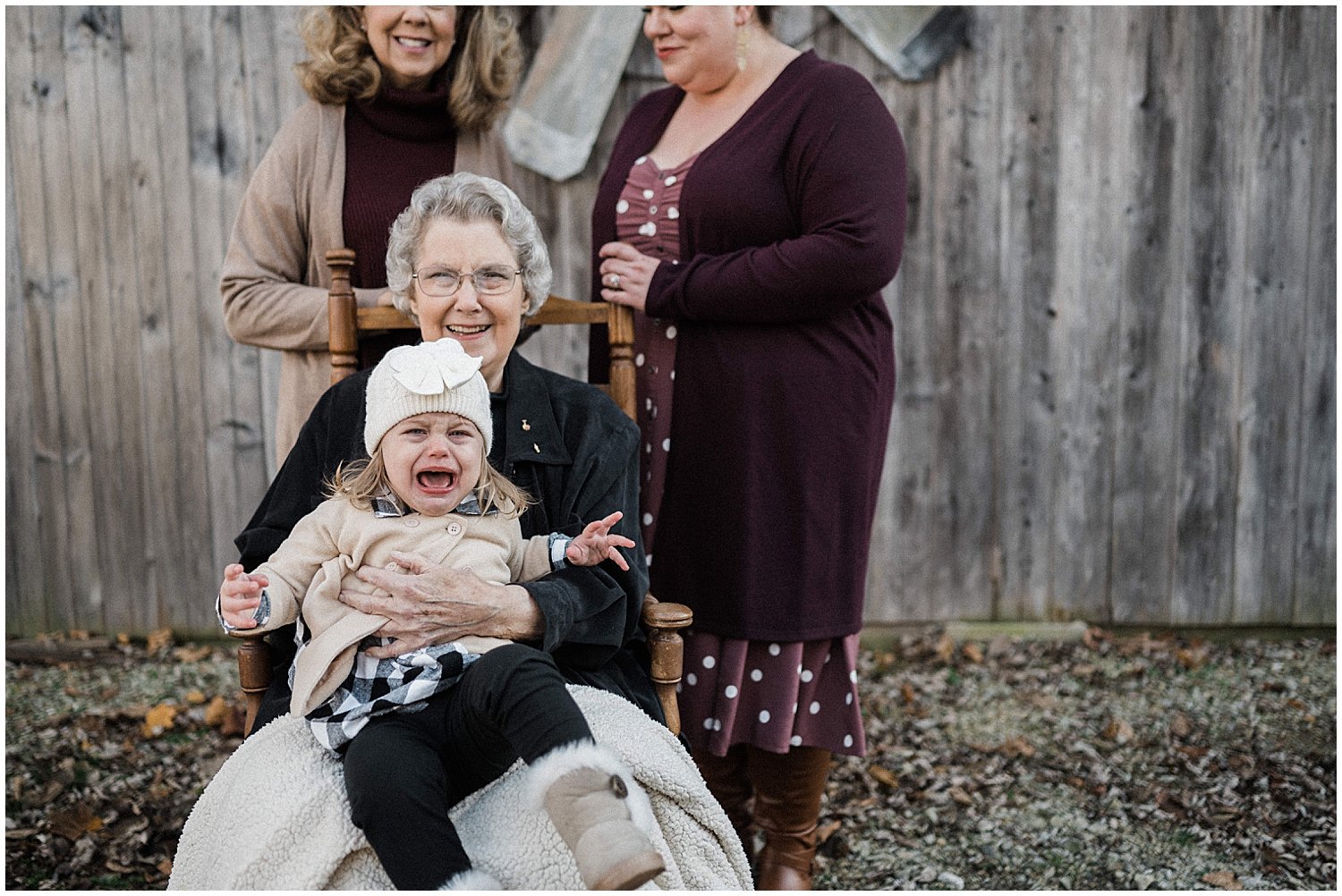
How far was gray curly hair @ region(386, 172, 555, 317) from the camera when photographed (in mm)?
2045

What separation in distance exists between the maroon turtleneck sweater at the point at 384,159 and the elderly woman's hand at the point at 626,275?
0.43m

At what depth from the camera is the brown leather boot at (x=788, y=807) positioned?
2.54 meters

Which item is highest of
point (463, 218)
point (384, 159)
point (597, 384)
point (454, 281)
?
point (384, 159)

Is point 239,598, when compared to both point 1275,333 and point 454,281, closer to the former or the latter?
point 454,281

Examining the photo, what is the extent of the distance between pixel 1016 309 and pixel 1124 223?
0.47 metres

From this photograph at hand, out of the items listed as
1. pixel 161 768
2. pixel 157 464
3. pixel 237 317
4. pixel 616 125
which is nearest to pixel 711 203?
pixel 237 317

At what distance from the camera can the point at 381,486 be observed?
186 centimetres

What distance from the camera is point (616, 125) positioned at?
3.83 metres

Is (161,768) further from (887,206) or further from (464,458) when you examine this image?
(887,206)

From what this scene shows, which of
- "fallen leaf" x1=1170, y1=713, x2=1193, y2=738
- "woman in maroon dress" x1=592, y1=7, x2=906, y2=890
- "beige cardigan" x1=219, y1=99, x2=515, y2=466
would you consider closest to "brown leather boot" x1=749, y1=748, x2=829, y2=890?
"woman in maroon dress" x1=592, y1=7, x2=906, y2=890

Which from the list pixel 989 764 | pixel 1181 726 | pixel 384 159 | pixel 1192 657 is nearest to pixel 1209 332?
pixel 1192 657

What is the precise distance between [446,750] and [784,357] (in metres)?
1.08

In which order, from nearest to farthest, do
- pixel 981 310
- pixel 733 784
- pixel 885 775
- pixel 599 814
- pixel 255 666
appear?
pixel 599 814 → pixel 255 666 → pixel 733 784 → pixel 885 775 → pixel 981 310

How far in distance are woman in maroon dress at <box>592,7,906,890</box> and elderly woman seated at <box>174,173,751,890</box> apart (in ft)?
0.96
